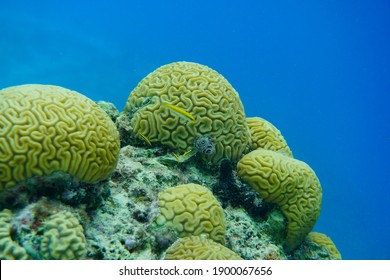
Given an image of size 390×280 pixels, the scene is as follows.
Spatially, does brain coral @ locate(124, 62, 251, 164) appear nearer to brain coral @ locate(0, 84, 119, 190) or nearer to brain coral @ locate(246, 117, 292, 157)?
brain coral @ locate(246, 117, 292, 157)

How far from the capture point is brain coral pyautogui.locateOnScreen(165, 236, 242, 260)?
3766 mm

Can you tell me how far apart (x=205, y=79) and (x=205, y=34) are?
10882 centimetres

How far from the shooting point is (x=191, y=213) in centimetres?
433

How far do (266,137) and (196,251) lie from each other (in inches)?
139

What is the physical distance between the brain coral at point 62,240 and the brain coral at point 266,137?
165 inches

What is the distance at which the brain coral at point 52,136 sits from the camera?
3.58 meters

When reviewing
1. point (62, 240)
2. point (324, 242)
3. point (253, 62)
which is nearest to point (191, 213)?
point (62, 240)

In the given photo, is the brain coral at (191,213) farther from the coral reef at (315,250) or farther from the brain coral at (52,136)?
the coral reef at (315,250)

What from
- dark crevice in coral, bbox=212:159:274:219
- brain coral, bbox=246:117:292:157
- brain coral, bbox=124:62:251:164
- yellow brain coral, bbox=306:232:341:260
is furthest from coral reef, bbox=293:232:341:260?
brain coral, bbox=124:62:251:164

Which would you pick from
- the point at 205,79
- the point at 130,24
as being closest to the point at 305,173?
the point at 205,79

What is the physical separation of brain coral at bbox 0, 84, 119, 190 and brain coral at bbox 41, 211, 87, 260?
65 centimetres

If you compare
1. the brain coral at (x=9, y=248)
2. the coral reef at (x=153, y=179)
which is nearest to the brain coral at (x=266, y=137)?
the coral reef at (x=153, y=179)

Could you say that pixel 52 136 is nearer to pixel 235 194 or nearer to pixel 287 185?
pixel 235 194

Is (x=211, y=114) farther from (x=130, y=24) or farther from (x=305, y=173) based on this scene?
(x=130, y=24)
